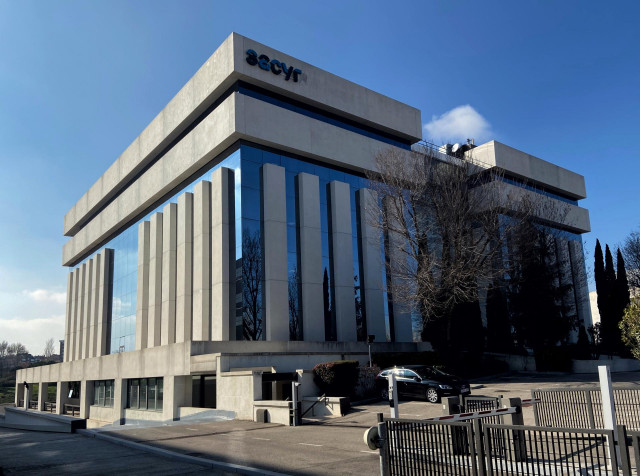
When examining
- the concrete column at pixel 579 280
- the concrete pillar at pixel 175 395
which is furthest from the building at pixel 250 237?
the concrete column at pixel 579 280

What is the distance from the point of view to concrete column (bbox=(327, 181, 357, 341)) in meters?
32.5

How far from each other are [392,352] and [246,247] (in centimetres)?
1096

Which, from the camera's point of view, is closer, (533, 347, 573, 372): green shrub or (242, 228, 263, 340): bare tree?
(242, 228, 263, 340): bare tree

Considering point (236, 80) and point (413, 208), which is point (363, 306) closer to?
point (413, 208)

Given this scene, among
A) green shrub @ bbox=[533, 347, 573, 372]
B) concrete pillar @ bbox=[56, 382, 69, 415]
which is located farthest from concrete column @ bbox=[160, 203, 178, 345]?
green shrub @ bbox=[533, 347, 573, 372]

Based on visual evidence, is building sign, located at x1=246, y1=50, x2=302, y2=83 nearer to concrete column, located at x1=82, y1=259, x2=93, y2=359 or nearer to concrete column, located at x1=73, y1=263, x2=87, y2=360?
concrete column, located at x1=82, y1=259, x2=93, y2=359

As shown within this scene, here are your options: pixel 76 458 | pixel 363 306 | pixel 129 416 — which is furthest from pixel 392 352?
pixel 76 458

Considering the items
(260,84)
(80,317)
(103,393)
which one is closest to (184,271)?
(260,84)

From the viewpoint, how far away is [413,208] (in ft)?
96.3

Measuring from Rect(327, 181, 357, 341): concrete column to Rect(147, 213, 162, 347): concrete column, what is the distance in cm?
1323

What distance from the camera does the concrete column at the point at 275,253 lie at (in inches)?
1168

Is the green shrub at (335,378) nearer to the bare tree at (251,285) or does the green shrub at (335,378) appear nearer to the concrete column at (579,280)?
the bare tree at (251,285)

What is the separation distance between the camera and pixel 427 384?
21.7 metres

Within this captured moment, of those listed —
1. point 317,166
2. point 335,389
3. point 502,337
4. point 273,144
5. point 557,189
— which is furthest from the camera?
point 557,189
